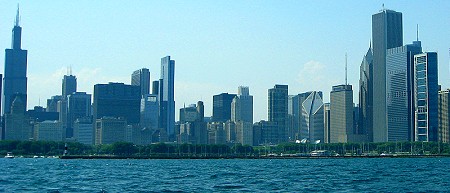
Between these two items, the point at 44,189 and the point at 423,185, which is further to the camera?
the point at 423,185

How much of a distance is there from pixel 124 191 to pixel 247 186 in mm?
15579

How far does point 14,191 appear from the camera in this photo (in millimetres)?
82375

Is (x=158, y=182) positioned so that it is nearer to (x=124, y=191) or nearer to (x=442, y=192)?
(x=124, y=191)

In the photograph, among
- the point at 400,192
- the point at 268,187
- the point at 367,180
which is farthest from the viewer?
the point at 367,180

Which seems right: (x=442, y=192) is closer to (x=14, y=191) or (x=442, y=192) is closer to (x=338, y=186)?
(x=338, y=186)

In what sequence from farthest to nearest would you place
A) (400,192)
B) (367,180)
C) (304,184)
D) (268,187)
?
(367,180) < (304,184) < (268,187) < (400,192)

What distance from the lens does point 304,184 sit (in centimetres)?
9419

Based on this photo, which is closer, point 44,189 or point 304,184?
point 44,189

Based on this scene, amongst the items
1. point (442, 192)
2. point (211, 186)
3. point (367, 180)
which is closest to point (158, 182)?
point (211, 186)

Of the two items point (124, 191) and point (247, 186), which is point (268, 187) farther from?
point (124, 191)

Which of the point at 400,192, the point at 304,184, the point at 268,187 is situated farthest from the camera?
the point at 304,184

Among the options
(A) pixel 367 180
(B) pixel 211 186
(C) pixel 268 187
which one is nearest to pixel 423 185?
(A) pixel 367 180

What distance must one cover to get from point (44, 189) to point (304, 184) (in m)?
32.5

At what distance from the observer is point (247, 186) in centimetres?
8894
